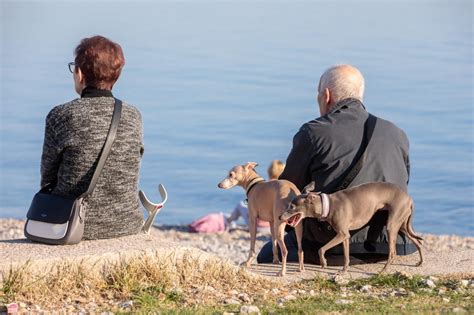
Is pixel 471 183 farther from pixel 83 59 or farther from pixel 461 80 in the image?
pixel 83 59

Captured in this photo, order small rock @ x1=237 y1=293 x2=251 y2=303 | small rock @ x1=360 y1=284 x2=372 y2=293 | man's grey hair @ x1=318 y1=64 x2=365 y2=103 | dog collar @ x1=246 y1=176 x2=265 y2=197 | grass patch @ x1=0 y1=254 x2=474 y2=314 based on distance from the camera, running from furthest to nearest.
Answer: man's grey hair @ x1=318 y1=64 x2=365 y2=103, dog collar @ x1=246 y1=176 x2=265 y2=197, small rock @ x1=360 y1=284 x2=372 y2=293, small rock @ x1=237 y1=293 x2=251 y2=303, grass patch @ x1=0 y1=254 x2=474 y2=314

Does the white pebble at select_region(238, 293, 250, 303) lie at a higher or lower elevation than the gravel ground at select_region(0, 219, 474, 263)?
higher

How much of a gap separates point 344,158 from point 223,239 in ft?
24.2

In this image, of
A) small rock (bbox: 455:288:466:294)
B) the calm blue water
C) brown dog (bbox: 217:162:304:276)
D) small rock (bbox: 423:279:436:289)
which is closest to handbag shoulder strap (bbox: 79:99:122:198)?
brown dog (bbox: 217:162:304:276)

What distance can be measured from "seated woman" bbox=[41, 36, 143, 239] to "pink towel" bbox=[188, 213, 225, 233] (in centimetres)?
785

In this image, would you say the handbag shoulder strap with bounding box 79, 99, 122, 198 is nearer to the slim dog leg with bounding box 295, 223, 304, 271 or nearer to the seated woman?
the seated woman

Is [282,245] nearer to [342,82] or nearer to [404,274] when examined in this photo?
[404,274]

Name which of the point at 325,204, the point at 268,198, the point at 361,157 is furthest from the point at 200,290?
the point at 361,157

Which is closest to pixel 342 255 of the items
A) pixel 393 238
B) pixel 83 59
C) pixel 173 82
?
pixel 393 238

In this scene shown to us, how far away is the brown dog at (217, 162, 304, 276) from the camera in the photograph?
291 inches

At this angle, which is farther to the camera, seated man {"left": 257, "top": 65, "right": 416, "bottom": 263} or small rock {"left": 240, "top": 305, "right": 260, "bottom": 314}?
seated man {"left": 257, "top": 65, "right": 416, "bottom": 263}

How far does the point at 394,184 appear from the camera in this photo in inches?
295

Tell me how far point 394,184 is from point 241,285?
1.33m

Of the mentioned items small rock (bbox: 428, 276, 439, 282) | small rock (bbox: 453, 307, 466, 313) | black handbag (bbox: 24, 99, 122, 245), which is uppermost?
black handbag (bbox: 24, 99, 122, 245)
